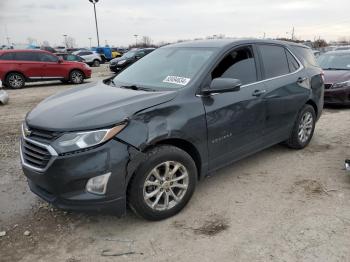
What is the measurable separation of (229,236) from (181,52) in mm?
2338

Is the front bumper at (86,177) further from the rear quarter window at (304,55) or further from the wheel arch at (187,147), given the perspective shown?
the rear quarter window at (304,55)

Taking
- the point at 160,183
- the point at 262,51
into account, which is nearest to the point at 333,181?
Result: the point at 262,51

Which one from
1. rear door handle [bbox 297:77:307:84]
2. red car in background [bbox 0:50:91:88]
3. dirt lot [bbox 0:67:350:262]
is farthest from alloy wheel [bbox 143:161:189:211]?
red car in background [bbox 0:50:91:88]

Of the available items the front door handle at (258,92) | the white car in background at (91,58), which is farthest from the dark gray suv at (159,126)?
the white car in background at (91,58)

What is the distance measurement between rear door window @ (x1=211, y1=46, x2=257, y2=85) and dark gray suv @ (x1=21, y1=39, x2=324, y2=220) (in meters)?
0.01

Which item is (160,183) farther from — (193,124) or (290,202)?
(290,202)

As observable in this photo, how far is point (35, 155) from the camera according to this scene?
3305 mm

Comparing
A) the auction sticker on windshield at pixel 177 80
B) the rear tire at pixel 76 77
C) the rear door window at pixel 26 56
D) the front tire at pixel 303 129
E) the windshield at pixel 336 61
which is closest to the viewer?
the auction sticker on windshield at pixel 177 80

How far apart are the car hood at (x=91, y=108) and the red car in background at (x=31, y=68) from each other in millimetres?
12637

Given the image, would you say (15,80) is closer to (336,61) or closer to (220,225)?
(336,61)

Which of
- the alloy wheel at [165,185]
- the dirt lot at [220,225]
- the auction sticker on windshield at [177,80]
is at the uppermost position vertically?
the auction sticker on windshield at [177,80]

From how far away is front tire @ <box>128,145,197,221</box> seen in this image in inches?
131

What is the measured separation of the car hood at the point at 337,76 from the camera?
8969 mm

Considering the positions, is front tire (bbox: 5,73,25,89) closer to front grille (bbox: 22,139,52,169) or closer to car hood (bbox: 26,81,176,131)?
car hood (bbox: 26,81,176,131)
